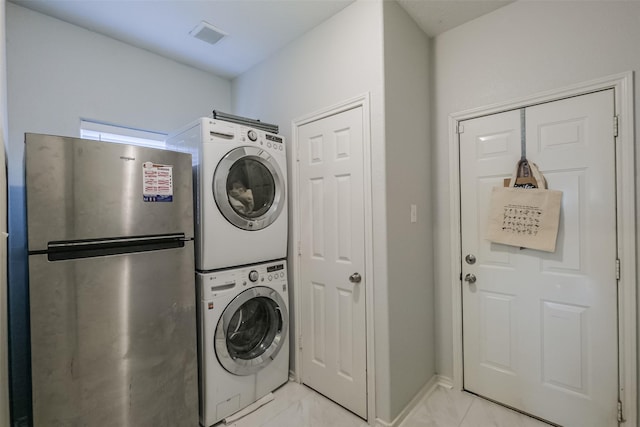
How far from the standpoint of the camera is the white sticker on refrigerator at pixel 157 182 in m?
1.50

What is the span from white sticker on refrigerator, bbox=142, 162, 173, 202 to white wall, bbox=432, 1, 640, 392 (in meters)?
1.80

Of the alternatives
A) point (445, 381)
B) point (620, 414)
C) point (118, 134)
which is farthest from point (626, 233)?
point (118, 134)

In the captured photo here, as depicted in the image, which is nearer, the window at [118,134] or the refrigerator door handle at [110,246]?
the refrigerator door handle at [110,246]

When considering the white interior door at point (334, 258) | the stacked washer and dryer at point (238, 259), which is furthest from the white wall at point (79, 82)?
the white interior door at point (334, 258)

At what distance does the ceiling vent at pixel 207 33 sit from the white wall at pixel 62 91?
20.7 inches

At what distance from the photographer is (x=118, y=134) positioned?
7.52 ft

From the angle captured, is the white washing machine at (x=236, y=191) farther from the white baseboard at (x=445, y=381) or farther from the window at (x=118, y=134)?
the white baseboard at (x=445, y=381)

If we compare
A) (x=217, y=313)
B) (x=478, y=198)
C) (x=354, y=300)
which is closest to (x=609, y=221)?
(x=478, y=198)

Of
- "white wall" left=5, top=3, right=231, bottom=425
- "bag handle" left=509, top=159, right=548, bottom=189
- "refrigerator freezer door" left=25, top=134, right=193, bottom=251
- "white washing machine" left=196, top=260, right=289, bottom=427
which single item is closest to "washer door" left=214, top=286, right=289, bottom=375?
"white washing machine" left=196, top=260, right=289, bottom=427

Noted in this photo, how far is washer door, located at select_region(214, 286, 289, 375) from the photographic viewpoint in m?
1.82

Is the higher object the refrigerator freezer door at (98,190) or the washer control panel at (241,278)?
the refrigerator freezer door at (98,190)

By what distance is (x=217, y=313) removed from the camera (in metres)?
1.78

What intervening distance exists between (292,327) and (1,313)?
1585mm

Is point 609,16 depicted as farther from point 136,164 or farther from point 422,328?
point 136,164
